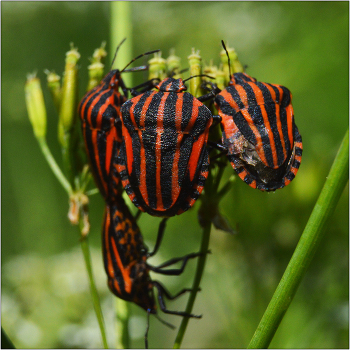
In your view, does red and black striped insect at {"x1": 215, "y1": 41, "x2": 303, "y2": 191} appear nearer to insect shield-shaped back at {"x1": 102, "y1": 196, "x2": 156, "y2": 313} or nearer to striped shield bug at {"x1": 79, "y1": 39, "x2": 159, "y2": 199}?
striped shield bug at {"x1": 79, "y1": 39, "x2": 159, "y2": 199}

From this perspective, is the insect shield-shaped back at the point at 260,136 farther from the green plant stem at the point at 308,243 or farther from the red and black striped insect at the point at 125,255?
the red and black striped insect at the point at 125,255

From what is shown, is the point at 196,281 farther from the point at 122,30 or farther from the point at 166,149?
the point at 122,30

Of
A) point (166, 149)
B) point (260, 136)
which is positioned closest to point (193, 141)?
point (166, 149)

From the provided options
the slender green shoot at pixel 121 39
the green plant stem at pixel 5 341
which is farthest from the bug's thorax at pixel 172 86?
the green plant stem at pixel 5 341

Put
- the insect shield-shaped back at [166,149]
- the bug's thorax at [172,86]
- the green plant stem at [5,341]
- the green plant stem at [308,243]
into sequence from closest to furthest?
Result: the green plant stem at [308,243]
the green plant stem at [5,341]
the insect shield-shaped back at [166,149]
the bug's thorax at [172,86]

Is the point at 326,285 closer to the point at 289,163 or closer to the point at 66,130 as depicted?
the point at 289,163

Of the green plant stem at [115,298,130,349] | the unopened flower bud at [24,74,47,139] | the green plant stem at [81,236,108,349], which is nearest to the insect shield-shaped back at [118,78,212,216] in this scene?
the green plant stem at [81,236,108,349]
